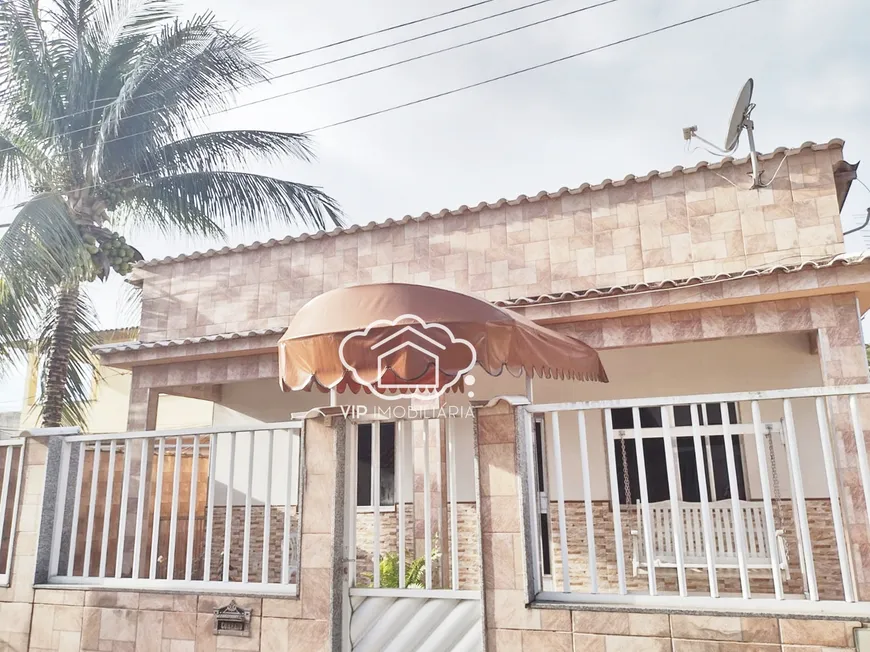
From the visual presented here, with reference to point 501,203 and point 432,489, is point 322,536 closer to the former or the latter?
point 432,489

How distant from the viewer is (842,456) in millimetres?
7227

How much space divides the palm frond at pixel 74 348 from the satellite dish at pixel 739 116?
36.9ft

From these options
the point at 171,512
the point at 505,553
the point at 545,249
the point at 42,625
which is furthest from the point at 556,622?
the point at 545,249

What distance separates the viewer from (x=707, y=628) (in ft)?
14.6

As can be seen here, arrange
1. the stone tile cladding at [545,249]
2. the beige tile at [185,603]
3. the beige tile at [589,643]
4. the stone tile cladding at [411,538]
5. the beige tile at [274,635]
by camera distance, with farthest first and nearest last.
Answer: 1. the stone tile cladding at [411,538]
2. the stone tile cladding at [545,249]
3. the beige tile at [185,603]
4. the beige tile at [274,635]
5. the beige tile at [589,643]

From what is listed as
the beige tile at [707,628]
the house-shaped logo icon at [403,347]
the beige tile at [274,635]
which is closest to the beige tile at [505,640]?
the beige tile at [707,628]

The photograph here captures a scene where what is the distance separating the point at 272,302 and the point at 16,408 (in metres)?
17.0

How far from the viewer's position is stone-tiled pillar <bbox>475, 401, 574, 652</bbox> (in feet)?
15.8

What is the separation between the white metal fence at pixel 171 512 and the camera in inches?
230

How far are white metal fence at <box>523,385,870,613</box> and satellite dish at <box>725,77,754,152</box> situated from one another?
3.70 meters

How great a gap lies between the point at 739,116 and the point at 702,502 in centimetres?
640

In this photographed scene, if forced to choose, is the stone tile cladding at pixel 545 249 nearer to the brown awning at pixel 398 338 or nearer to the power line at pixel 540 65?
the power line at pixel 540 65
